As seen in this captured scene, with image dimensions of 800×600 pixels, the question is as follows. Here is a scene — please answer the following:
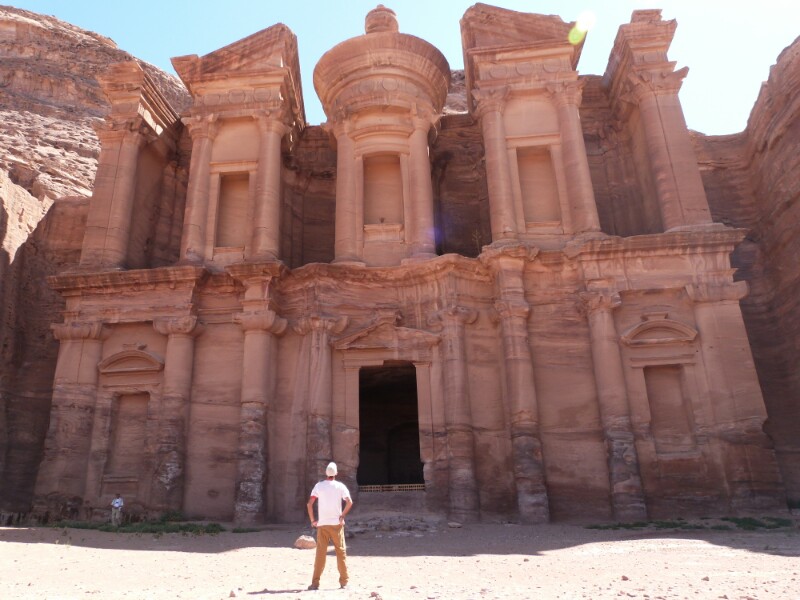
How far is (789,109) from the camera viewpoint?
19641mm

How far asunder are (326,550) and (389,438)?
55.1 feet

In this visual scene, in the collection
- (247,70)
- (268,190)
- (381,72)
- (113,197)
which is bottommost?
(268,190)

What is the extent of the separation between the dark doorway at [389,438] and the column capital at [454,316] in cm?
633

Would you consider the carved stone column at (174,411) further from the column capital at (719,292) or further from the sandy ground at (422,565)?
the column capital at (719,292)

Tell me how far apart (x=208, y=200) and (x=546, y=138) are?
9852 millimetres

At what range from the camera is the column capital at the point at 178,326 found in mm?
16844

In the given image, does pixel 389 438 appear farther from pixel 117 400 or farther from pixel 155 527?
pixel 155 527

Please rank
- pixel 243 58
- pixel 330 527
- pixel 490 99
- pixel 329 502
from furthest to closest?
pixel 243 58
pixel 490 99
pixel 329 502
pixel 330 527

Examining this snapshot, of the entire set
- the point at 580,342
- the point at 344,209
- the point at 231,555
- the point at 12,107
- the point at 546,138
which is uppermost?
the point at 12,107

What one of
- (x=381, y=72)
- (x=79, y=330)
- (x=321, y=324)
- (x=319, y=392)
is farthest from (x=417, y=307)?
(x=79, y=330)

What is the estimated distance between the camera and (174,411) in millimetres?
16125

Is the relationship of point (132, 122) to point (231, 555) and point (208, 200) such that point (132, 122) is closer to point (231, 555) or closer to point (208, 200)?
point (208, 200)

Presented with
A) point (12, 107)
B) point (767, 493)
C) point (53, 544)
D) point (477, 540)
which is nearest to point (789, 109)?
point (767, 493)

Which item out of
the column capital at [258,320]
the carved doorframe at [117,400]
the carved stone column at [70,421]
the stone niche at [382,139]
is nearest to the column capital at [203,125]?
the stone niche at [382,139]
